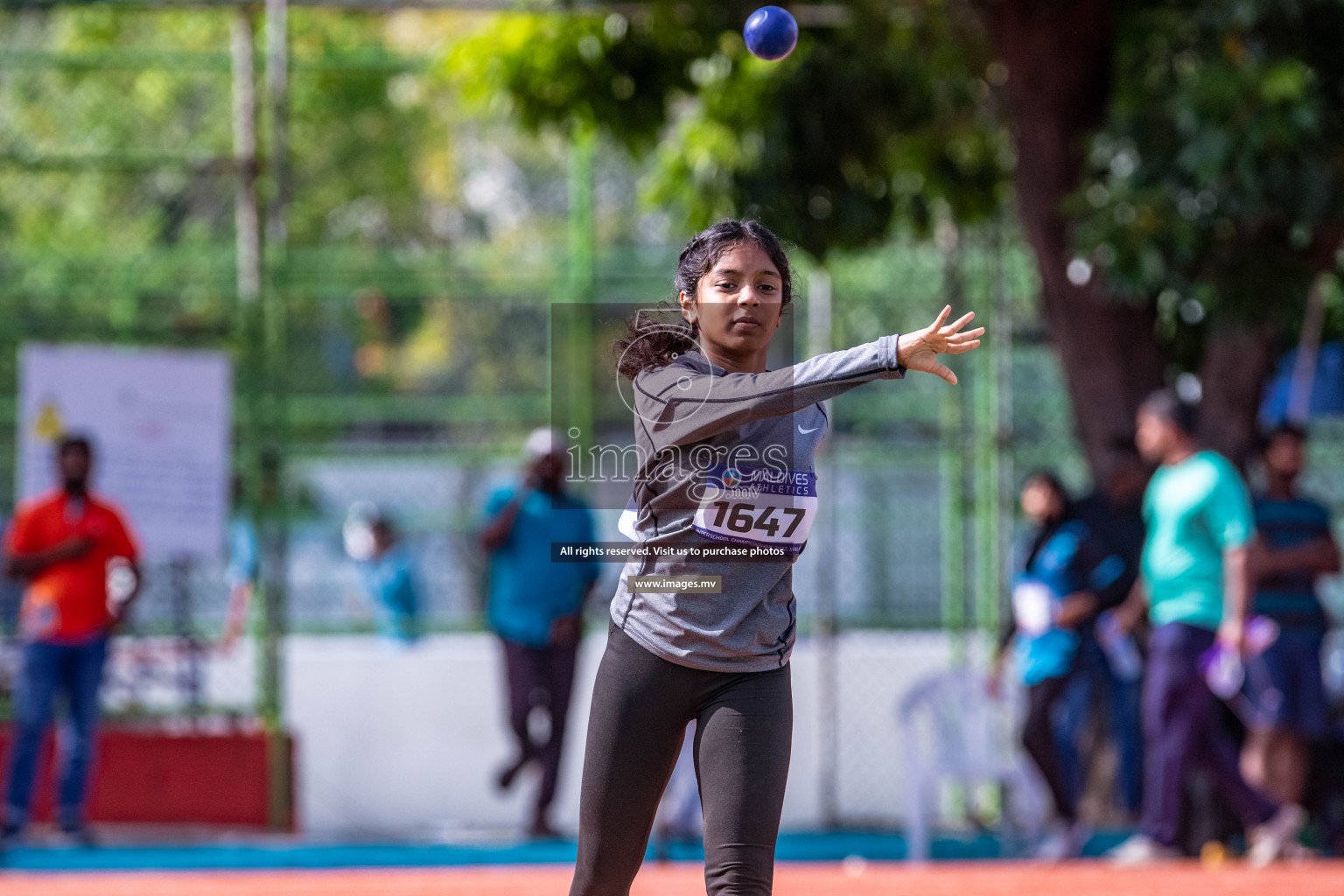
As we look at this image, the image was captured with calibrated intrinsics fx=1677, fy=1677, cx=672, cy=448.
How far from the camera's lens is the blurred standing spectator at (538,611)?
8156 mm

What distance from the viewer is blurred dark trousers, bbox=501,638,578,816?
320 inches

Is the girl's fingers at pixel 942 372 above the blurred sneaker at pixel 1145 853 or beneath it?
above

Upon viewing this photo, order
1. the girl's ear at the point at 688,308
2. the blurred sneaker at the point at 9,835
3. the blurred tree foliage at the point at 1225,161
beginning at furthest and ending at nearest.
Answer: the blurred sneaker at the point at 9,835
the blurred tree foliage at the point at 1225,161
the girl's ear at the point at 688,308

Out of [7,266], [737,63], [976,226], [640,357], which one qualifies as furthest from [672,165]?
[640,357]

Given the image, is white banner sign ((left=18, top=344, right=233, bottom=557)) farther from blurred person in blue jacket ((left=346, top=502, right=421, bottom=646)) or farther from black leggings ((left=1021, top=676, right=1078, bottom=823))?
black leggings ((left=1021, top=676, right=1078, bottom=823))

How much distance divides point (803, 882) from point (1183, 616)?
1879 mm

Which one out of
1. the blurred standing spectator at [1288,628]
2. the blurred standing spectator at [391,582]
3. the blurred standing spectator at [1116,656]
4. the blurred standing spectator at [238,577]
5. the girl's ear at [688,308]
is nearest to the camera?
the girl's ear at [688,308]

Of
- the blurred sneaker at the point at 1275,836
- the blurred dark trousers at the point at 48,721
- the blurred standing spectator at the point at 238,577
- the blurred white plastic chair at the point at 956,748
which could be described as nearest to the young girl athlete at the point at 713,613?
the blurred white plastic chair at the point at 956,748

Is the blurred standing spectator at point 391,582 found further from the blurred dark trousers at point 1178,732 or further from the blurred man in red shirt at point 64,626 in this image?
the blurred dark trousers at point 1178,732

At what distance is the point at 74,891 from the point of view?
630 cm

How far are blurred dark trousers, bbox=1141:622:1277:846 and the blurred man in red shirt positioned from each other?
15.3ft

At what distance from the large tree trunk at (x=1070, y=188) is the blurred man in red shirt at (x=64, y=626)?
4573 mm

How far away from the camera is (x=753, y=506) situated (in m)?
3.17

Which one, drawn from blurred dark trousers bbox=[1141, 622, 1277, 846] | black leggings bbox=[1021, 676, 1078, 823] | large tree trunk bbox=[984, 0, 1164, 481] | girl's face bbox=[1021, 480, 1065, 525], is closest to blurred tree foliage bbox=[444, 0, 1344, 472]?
large tree trunk bbox=[984, 0, 1164, 481]
